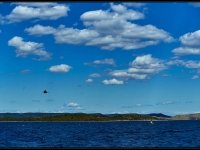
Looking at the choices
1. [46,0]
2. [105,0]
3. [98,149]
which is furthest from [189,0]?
[98,149]

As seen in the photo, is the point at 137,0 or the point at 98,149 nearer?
the point at 137,0

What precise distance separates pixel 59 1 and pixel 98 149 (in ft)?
7.18

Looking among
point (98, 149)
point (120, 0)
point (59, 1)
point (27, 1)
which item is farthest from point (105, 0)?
point (98, 149)

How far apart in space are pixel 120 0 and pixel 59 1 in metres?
0.81

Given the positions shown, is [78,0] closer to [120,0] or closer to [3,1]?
[120,0]

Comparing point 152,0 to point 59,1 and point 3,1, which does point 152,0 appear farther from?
point 3,1

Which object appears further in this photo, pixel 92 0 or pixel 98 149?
pixel 98 149

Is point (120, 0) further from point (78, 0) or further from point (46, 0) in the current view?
point (46, 0)

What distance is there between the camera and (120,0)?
5.98m

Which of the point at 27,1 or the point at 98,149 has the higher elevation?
the point at 27,1

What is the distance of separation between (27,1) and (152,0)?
173cm

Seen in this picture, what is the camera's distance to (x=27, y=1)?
6184 millimetres

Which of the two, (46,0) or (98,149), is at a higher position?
(46,0)

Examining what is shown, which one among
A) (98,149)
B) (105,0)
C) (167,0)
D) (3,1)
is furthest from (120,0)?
(98,149)
